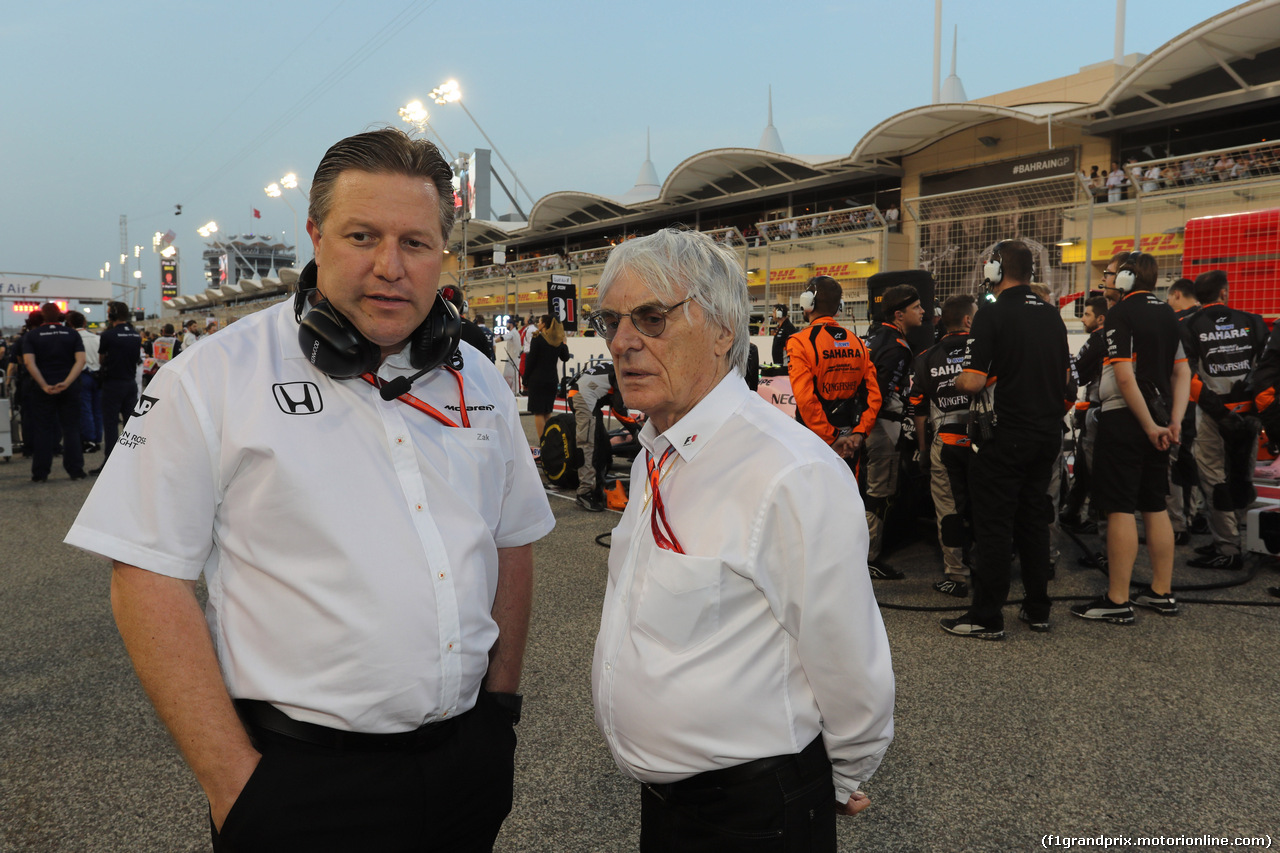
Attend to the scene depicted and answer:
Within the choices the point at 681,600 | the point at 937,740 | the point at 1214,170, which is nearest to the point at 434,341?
the point at 681,600

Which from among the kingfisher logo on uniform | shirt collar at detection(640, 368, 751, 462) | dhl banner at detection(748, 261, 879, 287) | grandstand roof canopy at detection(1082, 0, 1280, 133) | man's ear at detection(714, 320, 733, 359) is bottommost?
shirt collar at detection(640, 368, 751, 462)

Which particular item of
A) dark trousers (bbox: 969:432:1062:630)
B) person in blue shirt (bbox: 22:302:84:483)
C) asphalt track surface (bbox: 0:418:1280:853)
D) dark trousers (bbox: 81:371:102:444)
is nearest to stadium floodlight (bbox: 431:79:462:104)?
dark trousers (bbox: 81:371:102:444)

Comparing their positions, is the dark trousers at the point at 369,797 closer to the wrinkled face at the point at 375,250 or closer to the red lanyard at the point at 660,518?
the red lanyard at the point at 660,518

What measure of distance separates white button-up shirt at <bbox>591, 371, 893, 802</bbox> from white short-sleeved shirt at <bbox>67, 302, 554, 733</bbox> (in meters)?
0.33

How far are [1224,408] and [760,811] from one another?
5878 millimetres

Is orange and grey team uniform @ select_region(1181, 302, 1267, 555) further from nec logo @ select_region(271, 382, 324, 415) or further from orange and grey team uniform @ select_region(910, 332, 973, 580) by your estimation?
nec logo @ select_region(271, 382, 324, 415)

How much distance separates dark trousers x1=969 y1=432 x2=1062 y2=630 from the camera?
3.95m

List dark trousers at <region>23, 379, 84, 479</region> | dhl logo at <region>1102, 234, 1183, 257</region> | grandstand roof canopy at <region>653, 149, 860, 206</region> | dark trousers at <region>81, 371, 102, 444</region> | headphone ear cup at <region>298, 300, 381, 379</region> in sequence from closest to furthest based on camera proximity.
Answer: headphone ear cup at <region>298, 300, 381, 379</region>
dark trousers at <region>23, 379, 84, 479</region>
dark trousers at <region>81, 371, 102, 444</region>
dhl logo at <region>1102, 234, 1183, 257</region>
grandstand roof canopy at <region>653, 149, 860, 206</region>

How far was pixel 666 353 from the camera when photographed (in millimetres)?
1534

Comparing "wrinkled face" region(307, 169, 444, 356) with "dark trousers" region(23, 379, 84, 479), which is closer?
"wrinkled face" region(307, 169, 444, 356)

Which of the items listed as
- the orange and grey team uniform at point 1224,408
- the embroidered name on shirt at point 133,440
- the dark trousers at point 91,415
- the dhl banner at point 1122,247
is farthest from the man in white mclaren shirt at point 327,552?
the dark trousers at point 91,415

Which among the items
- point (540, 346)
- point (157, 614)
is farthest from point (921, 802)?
point (540, 346)

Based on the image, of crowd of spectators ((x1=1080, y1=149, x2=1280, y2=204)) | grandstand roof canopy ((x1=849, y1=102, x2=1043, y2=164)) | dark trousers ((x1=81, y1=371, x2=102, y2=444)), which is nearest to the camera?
dark trousers ((x1=81, y1=371, x2=102, y2=444))

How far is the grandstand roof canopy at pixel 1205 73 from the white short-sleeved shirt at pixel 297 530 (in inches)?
784
